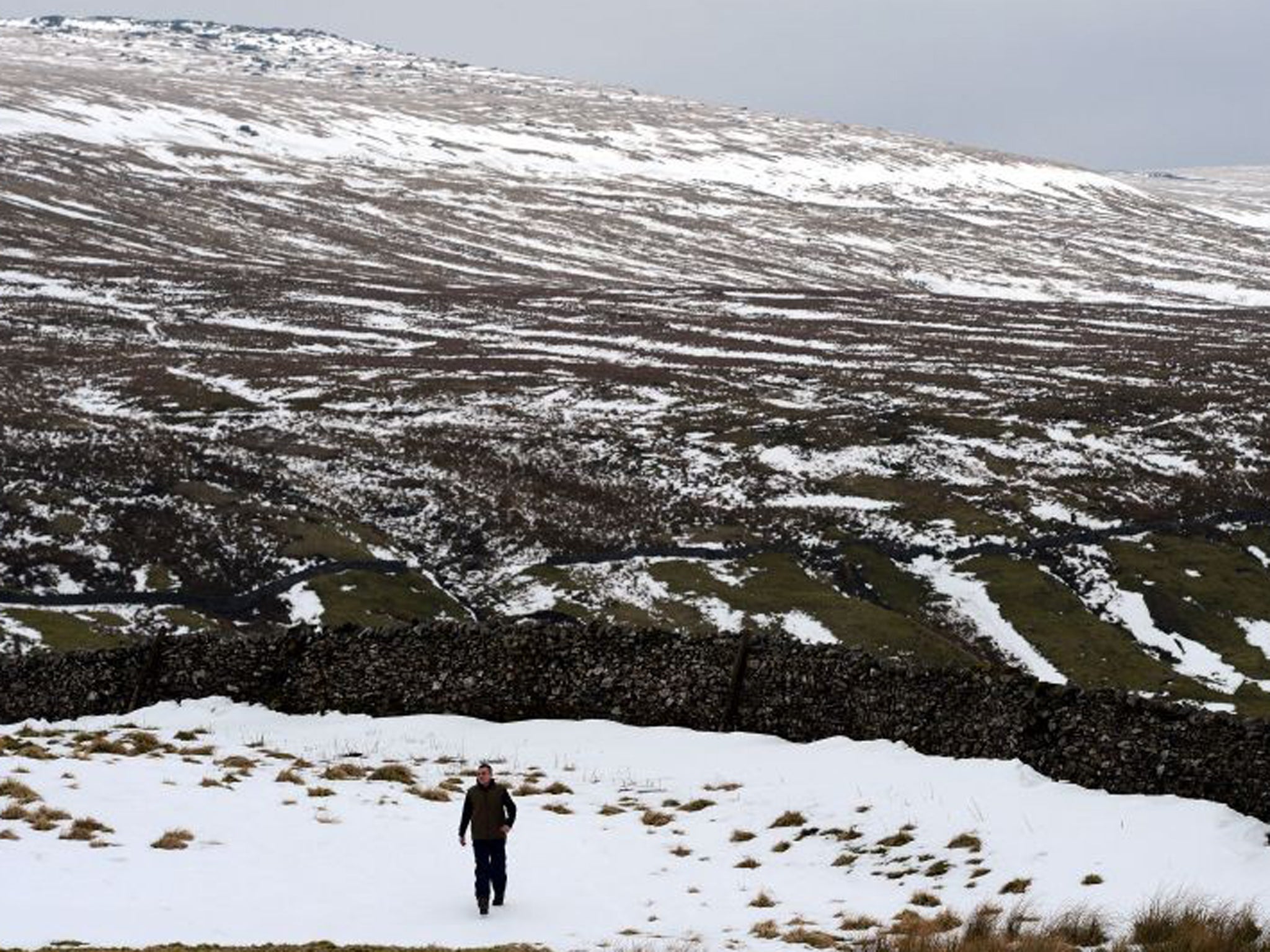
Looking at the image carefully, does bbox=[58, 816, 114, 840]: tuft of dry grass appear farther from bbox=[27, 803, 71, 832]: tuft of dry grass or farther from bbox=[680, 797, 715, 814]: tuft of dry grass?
bbox=[680, 797, 715, 814]: tuft of dry grass

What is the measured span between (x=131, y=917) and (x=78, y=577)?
172ft

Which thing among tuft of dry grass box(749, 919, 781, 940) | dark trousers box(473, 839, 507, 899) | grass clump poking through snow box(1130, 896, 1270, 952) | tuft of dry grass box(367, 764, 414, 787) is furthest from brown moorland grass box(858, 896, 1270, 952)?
tuft of dry grass box(367, 764, 414, 787)

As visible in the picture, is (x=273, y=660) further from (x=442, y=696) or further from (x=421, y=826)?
(x=421, y=826)

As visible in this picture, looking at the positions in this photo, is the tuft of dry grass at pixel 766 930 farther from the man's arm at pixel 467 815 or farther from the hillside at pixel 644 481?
the hillside at pixel 644 481

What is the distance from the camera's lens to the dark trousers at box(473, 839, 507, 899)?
60.2 ft

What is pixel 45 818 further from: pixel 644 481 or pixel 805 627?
pixel 644 481

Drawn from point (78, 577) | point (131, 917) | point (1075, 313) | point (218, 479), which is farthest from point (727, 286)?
point (131, 917)

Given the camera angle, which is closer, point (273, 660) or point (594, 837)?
point (594, 837)

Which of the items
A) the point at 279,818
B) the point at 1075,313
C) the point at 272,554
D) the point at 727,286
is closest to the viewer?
the point at 279,818

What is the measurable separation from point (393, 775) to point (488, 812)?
7530mm

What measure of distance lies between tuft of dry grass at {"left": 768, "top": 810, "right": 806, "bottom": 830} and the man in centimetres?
529

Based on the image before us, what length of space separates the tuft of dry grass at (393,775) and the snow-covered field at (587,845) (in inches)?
9.3

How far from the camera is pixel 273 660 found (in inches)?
1300

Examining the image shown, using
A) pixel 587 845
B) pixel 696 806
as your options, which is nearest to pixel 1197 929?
pixel 587 845
